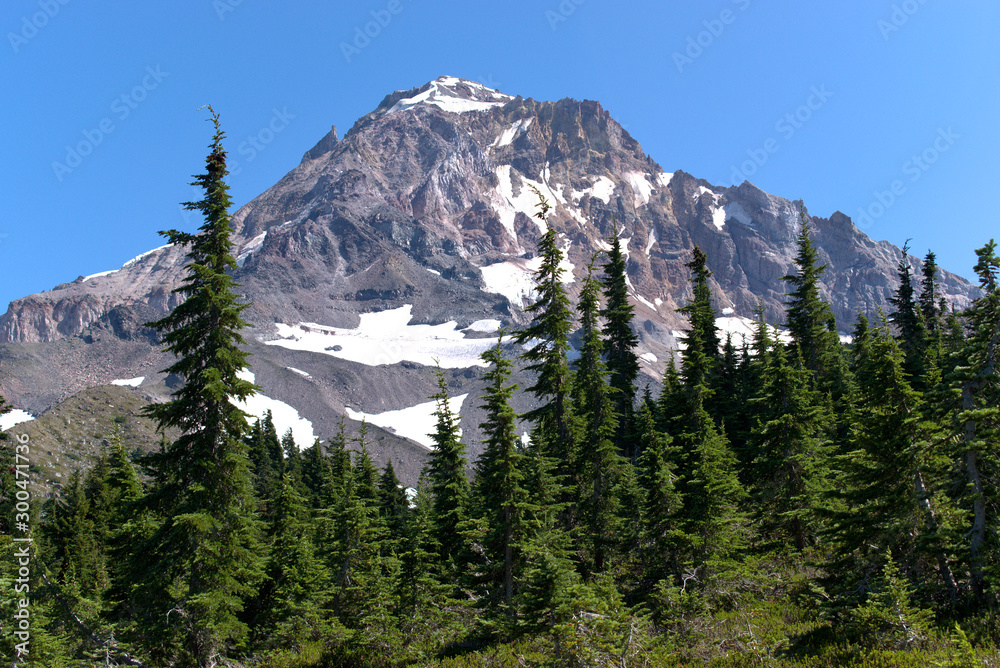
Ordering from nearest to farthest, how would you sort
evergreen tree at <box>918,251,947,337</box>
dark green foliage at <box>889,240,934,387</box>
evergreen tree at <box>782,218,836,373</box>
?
evergreen tree at <box>782,218,836,373</box> < dark green foliage at <box>889,240,934,387</box> < evergreen tree at <box>918,251,947,337</box>

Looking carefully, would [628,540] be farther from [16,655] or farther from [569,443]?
[16,655]

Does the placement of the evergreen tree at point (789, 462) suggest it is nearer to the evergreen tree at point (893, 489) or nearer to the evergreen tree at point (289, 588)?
the evergreen tree at point (893, 489)

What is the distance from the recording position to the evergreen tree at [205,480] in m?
15.7

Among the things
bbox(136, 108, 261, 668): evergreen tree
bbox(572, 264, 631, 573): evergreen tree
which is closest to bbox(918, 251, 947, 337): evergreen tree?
bbox(572, 264, 631, 573): evergreen tree

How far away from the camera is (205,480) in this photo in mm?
16406

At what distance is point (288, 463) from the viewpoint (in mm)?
68688

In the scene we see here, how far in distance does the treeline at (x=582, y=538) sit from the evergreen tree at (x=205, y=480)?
0.07 metres

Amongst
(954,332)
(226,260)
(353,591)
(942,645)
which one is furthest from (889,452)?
(954,332)

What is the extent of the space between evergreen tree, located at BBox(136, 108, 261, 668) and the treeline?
0.22 ft

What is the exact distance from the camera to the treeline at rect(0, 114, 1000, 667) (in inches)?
489

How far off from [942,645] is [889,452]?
4.31 m

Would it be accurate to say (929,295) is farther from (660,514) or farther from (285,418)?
(285,418)

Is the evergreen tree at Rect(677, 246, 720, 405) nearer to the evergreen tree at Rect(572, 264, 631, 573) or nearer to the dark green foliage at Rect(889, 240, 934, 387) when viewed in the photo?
the evergreen tree at Rect(572, 264, 631, 573)

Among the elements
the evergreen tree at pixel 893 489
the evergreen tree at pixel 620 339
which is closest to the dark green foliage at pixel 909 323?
the evergreen tree at pixel 620 339
